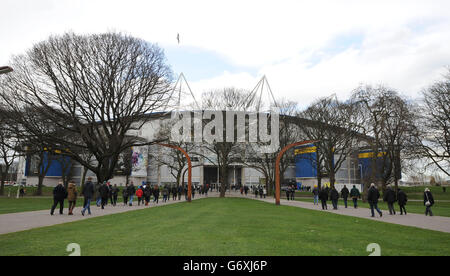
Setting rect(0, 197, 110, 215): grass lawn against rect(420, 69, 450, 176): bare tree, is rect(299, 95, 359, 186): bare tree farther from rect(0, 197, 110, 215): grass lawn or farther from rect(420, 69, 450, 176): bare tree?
rect(0, 197, 110, 215): grass lawn

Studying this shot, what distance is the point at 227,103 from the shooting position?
39.7 meters

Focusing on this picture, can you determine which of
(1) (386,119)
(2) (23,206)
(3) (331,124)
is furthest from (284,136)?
(2) (23,206)

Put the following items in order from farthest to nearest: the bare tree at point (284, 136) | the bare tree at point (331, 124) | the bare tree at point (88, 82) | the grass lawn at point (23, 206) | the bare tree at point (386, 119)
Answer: the bare tree at point (284, 136)
the bare tree at point (331, 124)
the bare tree at point (386, 119)
the bare tree at point (88, 82)
the grass lawn at point (23, 206)

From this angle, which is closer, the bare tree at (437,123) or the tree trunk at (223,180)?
the bare tree at (437,123)

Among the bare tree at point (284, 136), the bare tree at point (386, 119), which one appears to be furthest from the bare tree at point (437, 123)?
the bare tree at point (284, 136)

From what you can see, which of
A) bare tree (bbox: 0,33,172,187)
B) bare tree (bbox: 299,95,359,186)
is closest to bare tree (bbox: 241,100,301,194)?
bare tree (bbox: 299,95,359,186)

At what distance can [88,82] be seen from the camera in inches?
1062

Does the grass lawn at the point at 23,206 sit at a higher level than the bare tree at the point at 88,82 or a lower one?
lower

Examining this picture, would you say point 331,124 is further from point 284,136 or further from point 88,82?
point 88,82

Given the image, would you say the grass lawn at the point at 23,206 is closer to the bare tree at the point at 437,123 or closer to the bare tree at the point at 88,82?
the bare tree at the point at 88,82

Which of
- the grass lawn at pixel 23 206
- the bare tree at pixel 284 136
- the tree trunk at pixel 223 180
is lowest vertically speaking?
the grass lawn at pixel 23 206

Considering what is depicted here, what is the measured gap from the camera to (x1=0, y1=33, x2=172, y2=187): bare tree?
2450 centimetres

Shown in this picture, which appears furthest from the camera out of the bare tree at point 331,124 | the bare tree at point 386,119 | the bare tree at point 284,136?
Answer: the bare tree at point 284,136

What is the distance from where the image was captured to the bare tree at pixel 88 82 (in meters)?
24.5
